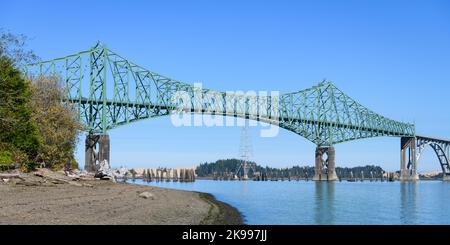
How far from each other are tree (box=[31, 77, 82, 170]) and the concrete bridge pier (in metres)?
29.9

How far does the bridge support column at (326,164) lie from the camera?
467ft

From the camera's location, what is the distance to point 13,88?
136ft

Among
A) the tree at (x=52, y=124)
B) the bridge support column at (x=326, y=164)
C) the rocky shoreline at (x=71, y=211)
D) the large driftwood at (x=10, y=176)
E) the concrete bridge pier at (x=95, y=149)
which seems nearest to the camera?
the rocky shoreline at (x=71, y=211)

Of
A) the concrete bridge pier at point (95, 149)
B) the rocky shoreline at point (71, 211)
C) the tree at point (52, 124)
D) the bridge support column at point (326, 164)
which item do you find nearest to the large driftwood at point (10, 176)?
the rocky shoreline at point (71, 211)

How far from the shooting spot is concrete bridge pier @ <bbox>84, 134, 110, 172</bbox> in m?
87.9

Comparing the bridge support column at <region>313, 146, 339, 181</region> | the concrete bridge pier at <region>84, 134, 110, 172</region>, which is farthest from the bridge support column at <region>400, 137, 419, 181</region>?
the concrete bridge pier at <region>84, 134, 110, 172</region>

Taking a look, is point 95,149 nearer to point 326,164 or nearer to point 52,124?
point 52,124

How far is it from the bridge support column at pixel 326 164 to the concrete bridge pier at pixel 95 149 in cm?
6414

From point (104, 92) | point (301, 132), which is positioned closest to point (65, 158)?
point (104, 92)

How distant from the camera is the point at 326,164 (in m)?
147

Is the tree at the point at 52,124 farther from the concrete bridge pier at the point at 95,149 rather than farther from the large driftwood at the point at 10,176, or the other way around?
the concrete bridge pier at the point at 95,149

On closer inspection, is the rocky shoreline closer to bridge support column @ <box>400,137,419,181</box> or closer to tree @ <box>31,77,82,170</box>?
tree @ <box>31,77,82,170</box>

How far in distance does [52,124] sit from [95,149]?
38.4 m
